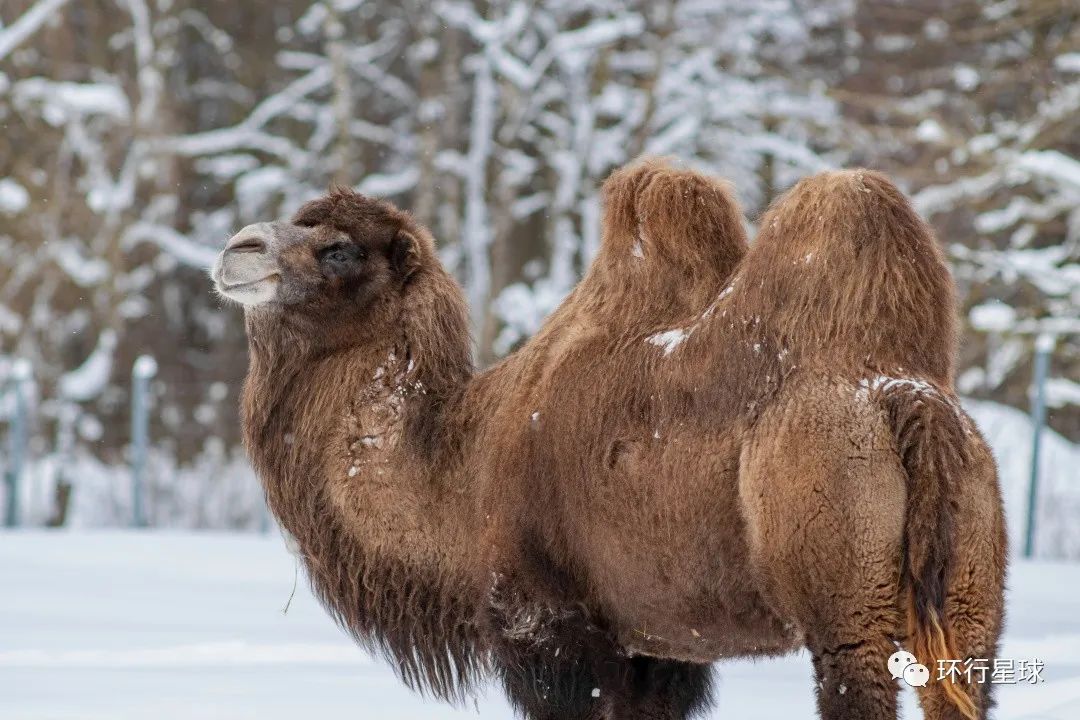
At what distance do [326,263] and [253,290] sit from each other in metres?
0.28

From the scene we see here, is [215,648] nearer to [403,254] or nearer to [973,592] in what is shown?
[403,254]

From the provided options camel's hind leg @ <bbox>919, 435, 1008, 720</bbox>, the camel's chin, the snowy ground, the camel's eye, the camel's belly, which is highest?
the camel's eye

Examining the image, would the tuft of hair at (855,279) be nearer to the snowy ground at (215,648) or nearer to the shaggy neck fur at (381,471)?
the shaggy neck fur at (381,471)

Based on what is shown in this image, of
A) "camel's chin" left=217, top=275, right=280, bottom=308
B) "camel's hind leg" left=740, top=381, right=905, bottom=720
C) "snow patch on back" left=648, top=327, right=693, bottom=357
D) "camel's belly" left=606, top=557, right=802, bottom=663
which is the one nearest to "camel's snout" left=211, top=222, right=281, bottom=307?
"camel's chin" left=217, top=275, right=280, bottom=308

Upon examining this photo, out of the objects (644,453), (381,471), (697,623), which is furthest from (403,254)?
(697,623)

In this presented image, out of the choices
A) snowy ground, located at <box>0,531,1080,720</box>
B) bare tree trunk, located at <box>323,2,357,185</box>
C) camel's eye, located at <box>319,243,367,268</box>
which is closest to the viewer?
camel's eye, located at <box>319,243,367,268</box>

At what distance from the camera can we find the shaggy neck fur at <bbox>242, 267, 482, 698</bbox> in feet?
15.3

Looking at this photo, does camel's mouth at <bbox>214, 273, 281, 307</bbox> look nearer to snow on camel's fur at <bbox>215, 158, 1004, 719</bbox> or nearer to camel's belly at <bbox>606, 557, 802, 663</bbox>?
snow on camel's fur at <bbox>215, 158, 1004, 719</bbox>

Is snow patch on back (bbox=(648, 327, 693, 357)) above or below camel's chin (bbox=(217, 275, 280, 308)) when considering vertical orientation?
below

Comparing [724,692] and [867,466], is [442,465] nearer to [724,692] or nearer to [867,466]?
[867,466]

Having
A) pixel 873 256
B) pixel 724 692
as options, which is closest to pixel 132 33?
pixel 724 692

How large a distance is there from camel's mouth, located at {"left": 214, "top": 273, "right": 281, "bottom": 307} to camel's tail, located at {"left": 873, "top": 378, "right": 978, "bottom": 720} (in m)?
2.15

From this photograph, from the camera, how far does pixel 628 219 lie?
4766mm

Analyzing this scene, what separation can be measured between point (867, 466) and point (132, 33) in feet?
69.5
